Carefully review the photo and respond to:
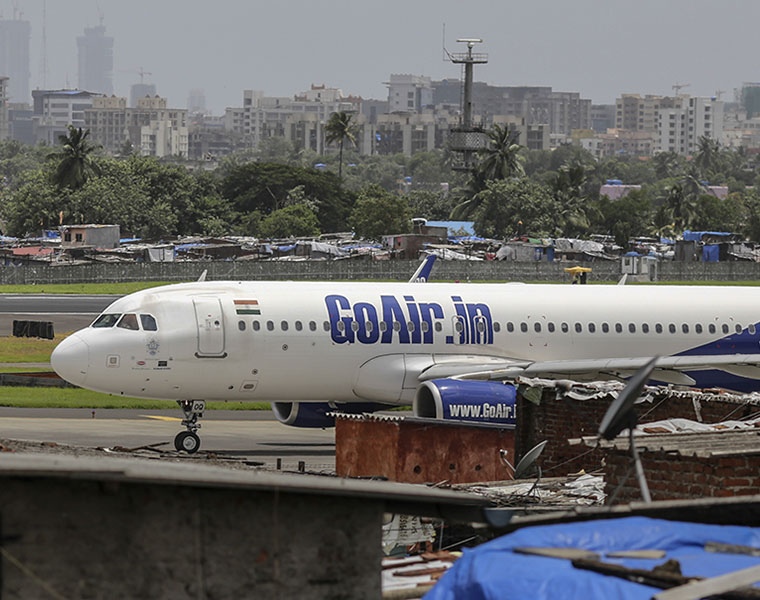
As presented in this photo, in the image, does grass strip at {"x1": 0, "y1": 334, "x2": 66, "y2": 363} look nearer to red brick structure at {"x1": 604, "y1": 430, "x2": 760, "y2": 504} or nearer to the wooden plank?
red brick structure at {"x1": 604, "y1": 430, "x2": 760, "y2": 504}

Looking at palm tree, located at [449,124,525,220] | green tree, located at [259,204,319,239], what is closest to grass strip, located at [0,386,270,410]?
green tree, located at [259,204,319,239]

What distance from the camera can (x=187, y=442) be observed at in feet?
106

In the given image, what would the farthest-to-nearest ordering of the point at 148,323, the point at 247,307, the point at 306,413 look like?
the point at 306,413 → the point at 247,307 → the point at 148,323

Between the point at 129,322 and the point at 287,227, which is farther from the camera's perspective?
the point at 287,227

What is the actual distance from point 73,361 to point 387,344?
7.92 meters

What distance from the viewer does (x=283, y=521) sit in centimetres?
924

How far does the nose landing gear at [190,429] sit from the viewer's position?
32.2 m

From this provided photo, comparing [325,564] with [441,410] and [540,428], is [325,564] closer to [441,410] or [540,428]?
[540,428]

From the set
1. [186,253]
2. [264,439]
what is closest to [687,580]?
[264,439]

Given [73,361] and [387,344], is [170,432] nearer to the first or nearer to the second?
[73,361]

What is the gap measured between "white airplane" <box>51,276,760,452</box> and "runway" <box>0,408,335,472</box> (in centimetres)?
128

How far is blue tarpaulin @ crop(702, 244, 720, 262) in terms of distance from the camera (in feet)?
474

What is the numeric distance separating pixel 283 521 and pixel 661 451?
25.1 feet

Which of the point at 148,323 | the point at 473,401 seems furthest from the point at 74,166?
the point at 473,401
